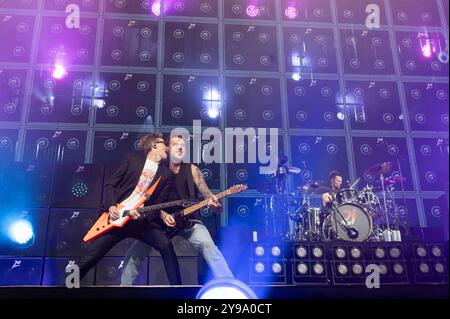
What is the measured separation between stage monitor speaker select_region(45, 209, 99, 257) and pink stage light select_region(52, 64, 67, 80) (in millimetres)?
2379

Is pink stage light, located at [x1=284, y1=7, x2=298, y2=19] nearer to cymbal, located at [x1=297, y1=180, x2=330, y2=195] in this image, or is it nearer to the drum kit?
the drum kit

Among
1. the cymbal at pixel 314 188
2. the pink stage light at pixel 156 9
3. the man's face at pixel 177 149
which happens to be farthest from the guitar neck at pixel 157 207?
the pink stage light at pixel 156 9

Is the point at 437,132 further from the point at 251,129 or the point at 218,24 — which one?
the point at 218,24

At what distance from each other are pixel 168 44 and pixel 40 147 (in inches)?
95.5

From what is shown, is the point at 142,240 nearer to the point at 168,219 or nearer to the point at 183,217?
the point at 168,219

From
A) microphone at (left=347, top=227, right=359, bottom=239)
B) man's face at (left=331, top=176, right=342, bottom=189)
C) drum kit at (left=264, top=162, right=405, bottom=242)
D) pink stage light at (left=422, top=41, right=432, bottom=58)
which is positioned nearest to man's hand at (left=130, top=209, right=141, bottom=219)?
drum kit at (left=264, top=162, right=405, bottom=242)

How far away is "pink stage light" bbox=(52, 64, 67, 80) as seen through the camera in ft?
21.4

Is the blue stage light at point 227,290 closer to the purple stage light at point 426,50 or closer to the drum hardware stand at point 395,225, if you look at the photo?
the drum hardware stand at point 395,225

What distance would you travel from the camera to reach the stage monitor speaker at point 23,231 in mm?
4949

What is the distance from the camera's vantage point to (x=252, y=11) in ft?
23.8

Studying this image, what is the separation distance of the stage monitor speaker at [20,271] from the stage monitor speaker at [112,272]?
2.34 ft

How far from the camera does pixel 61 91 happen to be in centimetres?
646

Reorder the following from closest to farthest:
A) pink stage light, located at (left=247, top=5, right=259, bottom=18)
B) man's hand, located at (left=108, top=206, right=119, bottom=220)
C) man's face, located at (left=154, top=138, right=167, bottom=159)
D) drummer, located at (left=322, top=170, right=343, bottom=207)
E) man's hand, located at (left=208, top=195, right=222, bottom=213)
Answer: man's hand, located at (left=108, top=206, right=119, bottom=220), man's hand, located at (left=208, top=195, right=222, bottom=213), drummer, located at (left=322, top=170, right=343, bottom=207), man's face, located at (left=154, top=138, right=167, bottom=159), pink stage light, located at (left=247, top=5, right=259, bottom=18)
